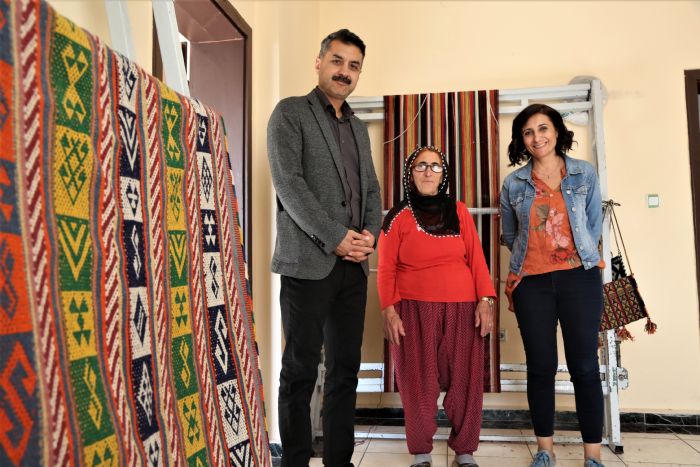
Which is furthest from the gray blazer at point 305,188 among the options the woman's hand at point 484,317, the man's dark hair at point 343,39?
the woman's hand at point 484,317

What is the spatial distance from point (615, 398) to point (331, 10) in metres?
2.61

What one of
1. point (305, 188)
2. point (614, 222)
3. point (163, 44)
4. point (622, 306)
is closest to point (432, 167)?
point (305, 188)

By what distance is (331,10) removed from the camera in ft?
10.7

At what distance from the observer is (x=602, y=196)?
2.58m

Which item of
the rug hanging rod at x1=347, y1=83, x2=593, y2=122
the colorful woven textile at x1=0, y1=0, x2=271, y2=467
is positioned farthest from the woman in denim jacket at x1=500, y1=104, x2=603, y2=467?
the colorful woven textile at x1=0, y1=0, x2=271, y2=467

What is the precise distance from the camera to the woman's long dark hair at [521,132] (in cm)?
215

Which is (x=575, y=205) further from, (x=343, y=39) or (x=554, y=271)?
(x=343, y=39)

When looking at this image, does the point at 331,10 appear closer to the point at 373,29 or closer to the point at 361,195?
the point at 373,29

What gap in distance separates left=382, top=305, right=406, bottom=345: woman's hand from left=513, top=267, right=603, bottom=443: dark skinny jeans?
476 mm

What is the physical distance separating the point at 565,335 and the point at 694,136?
5.19 feet

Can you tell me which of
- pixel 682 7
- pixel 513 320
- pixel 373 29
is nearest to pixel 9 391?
pixel 513 320

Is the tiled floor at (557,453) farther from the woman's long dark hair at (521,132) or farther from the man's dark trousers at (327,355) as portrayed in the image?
the woman's long dark hair at (521,132)

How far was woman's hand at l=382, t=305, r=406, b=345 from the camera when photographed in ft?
7.14

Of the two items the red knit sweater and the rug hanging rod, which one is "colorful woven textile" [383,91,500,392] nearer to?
the rug hanging rod
